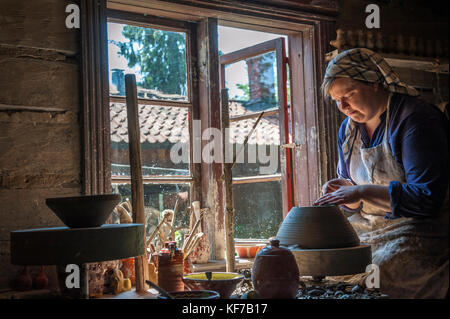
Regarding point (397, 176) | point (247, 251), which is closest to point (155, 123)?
point (247, 251)

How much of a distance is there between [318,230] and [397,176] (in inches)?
31.8

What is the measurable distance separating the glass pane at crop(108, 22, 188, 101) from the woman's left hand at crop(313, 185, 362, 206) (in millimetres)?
1247

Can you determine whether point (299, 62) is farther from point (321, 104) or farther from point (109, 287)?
point (109, 287)

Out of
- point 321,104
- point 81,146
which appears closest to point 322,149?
point 321,104

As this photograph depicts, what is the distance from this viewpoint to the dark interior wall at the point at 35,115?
2.56 m

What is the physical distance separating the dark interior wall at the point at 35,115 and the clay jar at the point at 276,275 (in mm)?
1147

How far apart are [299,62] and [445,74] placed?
1.33m

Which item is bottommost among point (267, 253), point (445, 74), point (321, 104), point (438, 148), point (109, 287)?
point (109, 287)

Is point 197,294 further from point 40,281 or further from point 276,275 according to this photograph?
point 40,281

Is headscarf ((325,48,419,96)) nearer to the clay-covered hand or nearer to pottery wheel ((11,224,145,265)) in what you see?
the clay-covered hand

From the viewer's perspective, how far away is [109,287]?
273 cm

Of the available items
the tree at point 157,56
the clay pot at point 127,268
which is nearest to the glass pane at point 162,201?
the clay pot at point 127,268

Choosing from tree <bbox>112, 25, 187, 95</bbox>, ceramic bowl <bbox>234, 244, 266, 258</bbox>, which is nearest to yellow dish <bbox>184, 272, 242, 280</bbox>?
ceramic bowl <bbox>234, 244, 266, 258</bbox>

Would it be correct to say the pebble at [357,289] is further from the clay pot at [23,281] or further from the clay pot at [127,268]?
the clay pot at [23,281]
